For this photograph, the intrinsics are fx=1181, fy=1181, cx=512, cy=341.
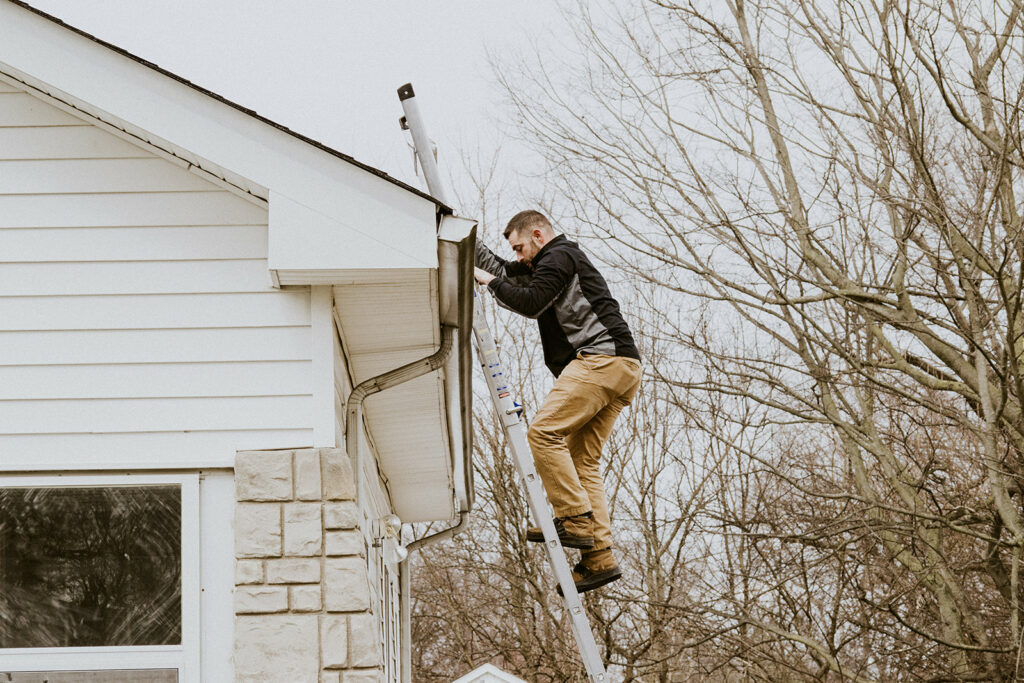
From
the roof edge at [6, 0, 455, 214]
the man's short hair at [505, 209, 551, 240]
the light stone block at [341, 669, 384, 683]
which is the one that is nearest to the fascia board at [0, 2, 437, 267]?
the roof edge at [6, 0, 455, 214]

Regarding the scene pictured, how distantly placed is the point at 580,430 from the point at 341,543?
1865 mm

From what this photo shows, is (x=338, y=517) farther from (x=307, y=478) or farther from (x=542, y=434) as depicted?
(x=542, y=434)

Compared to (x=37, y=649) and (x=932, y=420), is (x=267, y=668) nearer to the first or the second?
(x=37, y=649)

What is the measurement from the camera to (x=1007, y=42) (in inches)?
418

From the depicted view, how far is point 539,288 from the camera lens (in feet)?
19.5

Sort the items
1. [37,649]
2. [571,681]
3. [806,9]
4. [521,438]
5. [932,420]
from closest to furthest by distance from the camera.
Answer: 1. [37,649]
2. [521,438]
3. [806,9]
4. [932,420]
5. [571,681]

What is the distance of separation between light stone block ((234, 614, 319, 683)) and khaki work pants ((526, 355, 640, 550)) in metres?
1.60

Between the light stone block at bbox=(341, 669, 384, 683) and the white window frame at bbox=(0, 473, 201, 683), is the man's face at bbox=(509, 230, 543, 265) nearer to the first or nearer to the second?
the white window frame at bbox=(0, 473, 201, 683)

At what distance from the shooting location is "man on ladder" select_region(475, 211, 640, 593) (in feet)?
19.6

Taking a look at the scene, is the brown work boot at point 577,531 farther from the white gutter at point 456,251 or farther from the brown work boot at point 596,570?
the white gutter at point 456,251

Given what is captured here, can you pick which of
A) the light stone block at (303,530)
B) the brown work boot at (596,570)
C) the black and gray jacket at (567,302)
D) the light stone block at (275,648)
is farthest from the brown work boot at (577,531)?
the light stone block at (275,648)

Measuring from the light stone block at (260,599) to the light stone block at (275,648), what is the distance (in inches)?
1.1

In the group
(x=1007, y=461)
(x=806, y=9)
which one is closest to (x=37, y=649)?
(x=1007, y=461)

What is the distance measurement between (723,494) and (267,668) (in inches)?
628
